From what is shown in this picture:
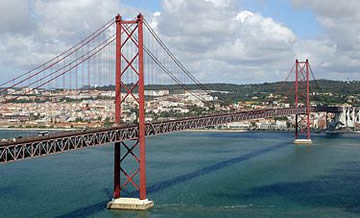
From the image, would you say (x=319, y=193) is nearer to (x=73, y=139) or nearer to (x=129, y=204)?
(x=129, y=204)

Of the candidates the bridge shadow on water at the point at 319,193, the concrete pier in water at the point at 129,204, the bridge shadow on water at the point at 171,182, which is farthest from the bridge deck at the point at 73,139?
the bridge shadow on water at the point at 319,193

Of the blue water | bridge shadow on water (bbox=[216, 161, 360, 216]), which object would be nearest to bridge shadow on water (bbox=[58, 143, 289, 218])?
the blue water

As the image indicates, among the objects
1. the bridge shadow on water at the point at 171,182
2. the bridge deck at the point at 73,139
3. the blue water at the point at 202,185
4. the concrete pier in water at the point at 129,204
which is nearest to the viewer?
the bridge deck at the point at 73,139

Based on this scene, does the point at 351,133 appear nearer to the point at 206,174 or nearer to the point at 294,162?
the point at 294,162

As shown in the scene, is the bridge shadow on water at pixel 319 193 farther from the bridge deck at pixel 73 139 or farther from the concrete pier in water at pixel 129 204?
the concrete pier in water at pixel 129 204

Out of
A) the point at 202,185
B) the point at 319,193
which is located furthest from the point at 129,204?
the point at 319,193

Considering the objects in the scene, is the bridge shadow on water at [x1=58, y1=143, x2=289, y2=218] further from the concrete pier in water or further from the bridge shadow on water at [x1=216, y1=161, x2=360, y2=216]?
the bridge shadow on water at [x1=216, y1=161, x2=360, y2=216]

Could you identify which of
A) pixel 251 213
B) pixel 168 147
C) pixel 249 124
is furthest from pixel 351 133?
pixel 251 213
